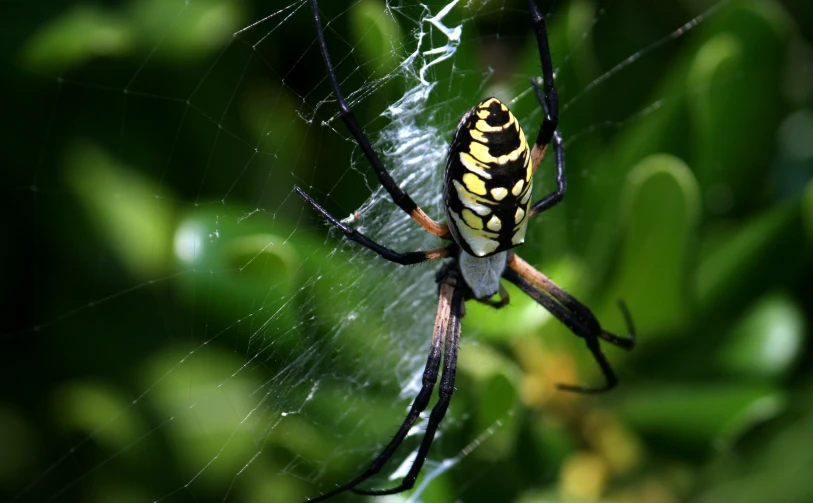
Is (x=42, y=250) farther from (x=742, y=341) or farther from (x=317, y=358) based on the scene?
(x=742, y=341)

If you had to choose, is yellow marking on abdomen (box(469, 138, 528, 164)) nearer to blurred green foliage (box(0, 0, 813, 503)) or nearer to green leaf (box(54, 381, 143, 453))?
blurred green foliage (box(0, 0, 813, 503))

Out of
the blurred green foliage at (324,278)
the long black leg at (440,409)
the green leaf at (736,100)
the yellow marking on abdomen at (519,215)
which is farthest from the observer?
the green leaf at (736,100)

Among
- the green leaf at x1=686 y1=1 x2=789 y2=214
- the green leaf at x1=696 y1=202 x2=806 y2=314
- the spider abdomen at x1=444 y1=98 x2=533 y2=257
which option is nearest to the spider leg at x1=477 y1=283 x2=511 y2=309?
the spider abdomen at x1=444 y1=98 x2=533 y2=257

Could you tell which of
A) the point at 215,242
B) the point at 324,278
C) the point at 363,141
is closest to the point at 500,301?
the point at 324,278

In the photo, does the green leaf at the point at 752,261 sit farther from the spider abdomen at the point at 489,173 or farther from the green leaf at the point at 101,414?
the green leaf at the point at 101,414

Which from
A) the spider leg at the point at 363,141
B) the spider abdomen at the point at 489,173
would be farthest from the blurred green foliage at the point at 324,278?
the spider abdomen at the point at 489,173

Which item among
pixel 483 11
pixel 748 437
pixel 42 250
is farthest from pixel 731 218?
pixel 42 250
